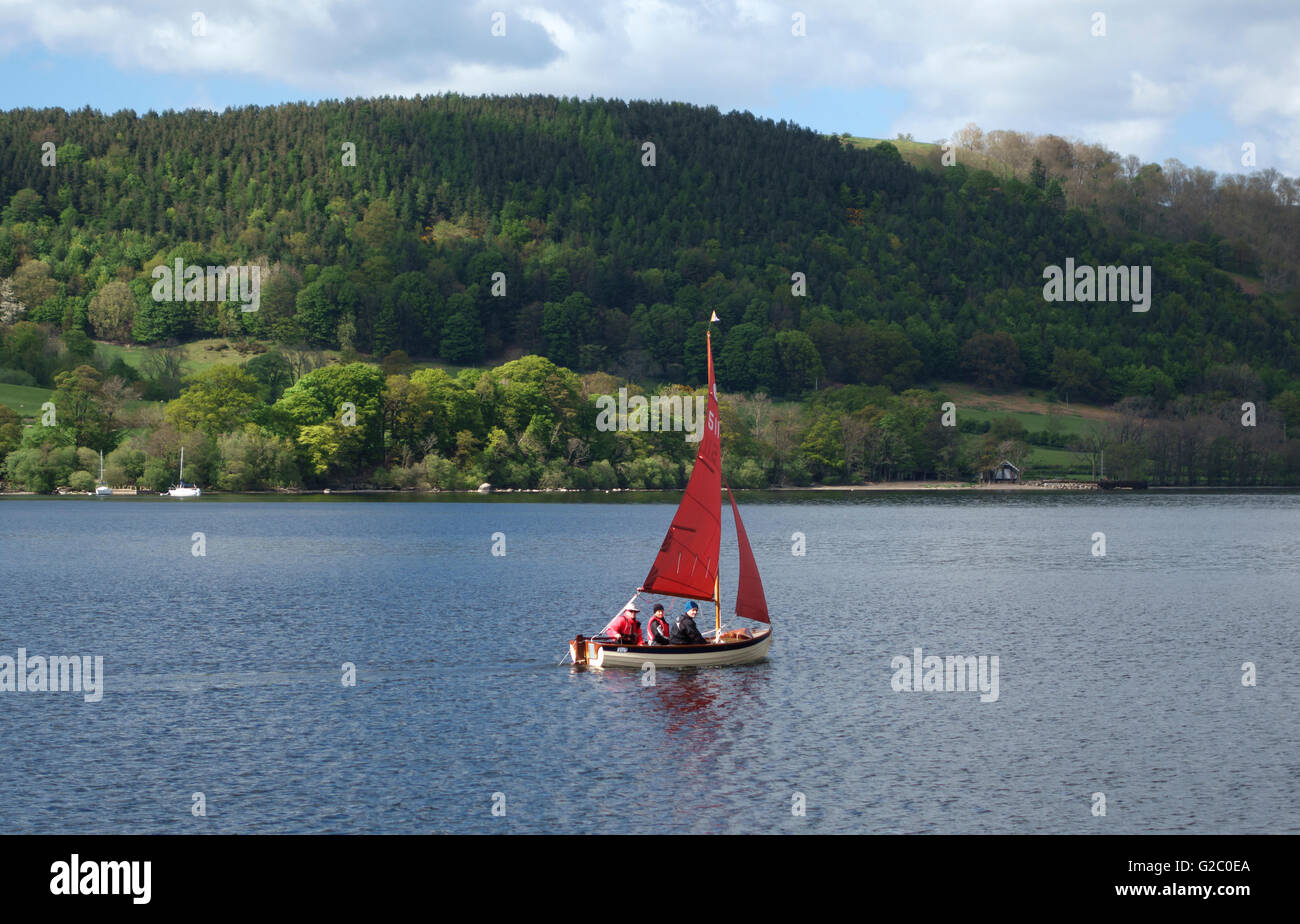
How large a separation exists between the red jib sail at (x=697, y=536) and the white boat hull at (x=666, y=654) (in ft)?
9.69

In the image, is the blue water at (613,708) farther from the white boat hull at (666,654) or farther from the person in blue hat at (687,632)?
the person in blue hat at (687,632)

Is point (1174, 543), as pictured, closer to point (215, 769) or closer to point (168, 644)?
point (168, 644)

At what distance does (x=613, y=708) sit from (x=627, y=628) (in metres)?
6.52

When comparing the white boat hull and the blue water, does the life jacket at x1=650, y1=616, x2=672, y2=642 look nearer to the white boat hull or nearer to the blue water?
the white boat hull

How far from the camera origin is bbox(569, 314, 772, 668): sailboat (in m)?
52.4

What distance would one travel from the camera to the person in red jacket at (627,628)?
2080 inches

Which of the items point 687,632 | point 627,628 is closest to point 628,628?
point 627,628

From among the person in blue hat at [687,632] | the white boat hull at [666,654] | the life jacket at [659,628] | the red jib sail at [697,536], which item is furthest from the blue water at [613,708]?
the red jib sail at [697,536]

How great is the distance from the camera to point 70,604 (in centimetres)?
7625

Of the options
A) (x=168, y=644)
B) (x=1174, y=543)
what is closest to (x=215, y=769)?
(x=168, y=644)
